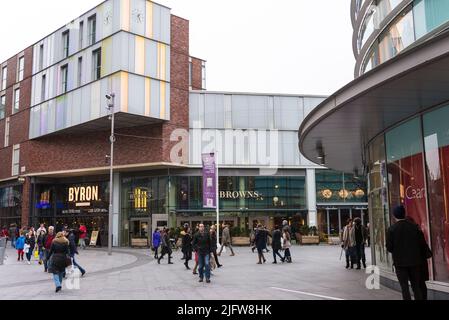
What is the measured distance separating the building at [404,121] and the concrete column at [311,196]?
75.3 ft

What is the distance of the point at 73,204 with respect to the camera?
134 ft

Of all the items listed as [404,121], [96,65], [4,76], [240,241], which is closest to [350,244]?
[404,121]

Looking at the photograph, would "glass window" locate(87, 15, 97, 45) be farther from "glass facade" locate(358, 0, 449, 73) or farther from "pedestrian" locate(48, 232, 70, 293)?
"pedestrian" locate(48, 232, 70, 293)

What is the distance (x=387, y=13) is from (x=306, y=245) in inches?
910

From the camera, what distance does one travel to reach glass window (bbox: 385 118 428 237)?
10.3 metres

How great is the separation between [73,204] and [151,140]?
11.4 meters

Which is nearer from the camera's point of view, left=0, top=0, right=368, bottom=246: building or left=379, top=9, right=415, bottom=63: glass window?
left=379, top=9, right=415, bottom=63: glass window

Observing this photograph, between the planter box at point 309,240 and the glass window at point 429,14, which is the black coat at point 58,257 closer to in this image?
the glass window at point 429,14

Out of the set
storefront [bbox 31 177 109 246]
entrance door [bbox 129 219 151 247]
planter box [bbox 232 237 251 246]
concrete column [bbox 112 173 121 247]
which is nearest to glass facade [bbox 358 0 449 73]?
planter box [bbox 232 237 251 246]

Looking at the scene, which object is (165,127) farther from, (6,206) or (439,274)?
(439,274)

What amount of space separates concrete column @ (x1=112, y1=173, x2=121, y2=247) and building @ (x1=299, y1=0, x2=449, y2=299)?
2579 cm

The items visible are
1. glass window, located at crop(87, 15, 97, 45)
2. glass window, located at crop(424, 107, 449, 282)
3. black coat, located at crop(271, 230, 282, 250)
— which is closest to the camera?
glass window, located at crop(424, 107, 449, 282)

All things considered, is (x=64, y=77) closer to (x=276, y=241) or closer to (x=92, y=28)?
(x=92, y=28)

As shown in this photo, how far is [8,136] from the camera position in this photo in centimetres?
4406
